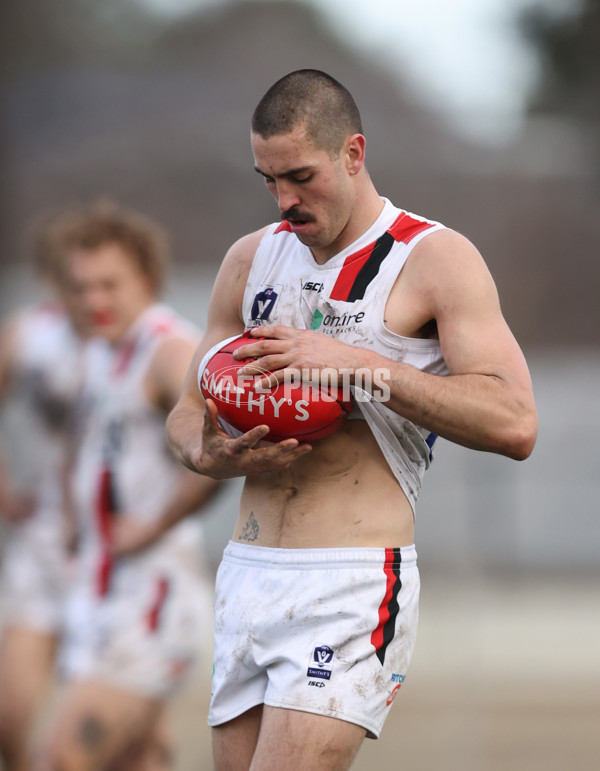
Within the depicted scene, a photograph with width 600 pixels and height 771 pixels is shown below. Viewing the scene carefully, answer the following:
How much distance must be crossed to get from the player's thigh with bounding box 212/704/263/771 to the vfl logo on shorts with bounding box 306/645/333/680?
228 mm

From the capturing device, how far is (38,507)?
18.6 feet

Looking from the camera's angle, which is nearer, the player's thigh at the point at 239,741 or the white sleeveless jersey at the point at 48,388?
the player's thigh at the point at 239,741

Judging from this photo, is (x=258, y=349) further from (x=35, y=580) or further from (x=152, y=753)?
(x=35, y=580)

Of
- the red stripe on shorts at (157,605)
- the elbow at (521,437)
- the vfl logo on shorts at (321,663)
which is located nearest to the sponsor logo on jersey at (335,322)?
the elbow at (521,437)

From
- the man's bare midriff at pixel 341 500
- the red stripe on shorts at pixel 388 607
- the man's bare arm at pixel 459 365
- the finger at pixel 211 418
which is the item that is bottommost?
the red stripe on shorts at pixel 388 607

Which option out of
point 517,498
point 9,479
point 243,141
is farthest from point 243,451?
point 243,141

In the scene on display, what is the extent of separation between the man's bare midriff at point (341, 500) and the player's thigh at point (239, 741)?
0.47 m

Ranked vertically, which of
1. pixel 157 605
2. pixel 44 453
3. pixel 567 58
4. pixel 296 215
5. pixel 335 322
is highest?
pixel 567 58

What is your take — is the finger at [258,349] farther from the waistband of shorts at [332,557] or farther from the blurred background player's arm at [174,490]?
the blurred background player's arm at [174,490]

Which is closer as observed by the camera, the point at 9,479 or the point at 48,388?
the point at 48,388

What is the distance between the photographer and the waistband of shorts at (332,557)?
2.92m

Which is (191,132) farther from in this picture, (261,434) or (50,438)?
(261,434)

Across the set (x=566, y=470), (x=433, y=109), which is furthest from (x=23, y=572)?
(x=433, y=109)

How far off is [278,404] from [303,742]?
2.76 feet
